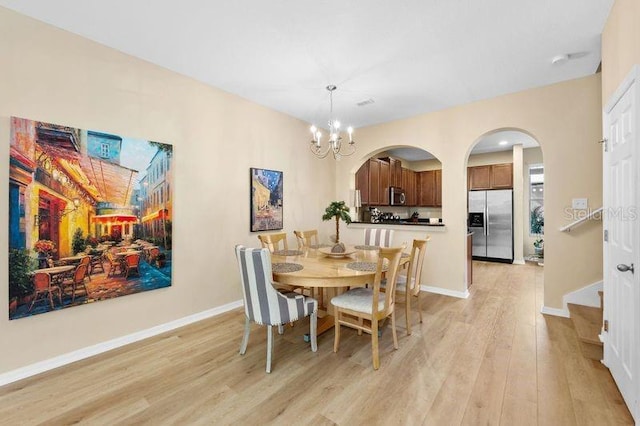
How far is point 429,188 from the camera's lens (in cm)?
758

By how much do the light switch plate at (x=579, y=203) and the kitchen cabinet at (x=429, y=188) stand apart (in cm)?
412

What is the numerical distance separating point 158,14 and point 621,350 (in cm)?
423

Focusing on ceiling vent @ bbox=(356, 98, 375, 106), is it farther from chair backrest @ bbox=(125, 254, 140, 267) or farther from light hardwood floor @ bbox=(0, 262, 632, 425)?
chair backrest @ bbox=(125, 254, 140, 267)

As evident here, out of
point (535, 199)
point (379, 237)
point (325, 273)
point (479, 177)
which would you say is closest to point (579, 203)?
point (379, 237)

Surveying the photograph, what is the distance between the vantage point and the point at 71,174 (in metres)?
2.37

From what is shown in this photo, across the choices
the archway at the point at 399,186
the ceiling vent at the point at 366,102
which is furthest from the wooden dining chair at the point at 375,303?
the archway at the point at 399,186

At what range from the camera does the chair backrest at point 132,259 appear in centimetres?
272

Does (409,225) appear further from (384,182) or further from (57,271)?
(57,271)

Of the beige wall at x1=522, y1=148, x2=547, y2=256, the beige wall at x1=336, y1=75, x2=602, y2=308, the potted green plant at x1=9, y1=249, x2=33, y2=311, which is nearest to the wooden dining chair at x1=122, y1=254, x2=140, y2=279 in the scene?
the potted green plant at x1=9, y1=249, x2=33, y2=311

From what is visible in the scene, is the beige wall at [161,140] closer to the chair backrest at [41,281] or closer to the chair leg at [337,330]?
the chair backrest at [41,281]

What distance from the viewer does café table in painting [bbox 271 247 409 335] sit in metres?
2.23

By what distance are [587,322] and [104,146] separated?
4.97 meters

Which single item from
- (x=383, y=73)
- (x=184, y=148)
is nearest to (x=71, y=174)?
(x=184, y=148)

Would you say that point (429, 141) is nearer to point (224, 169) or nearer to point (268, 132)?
point (268, 132)
